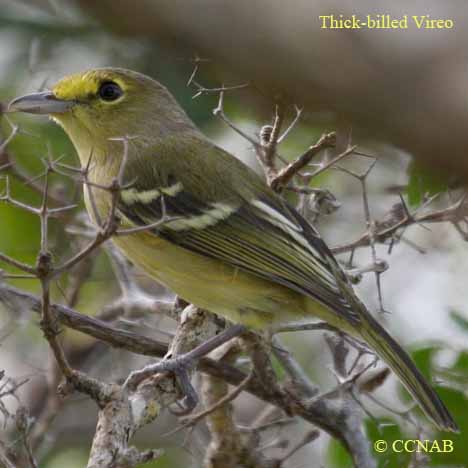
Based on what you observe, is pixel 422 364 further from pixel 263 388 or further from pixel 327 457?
pixel 263 388

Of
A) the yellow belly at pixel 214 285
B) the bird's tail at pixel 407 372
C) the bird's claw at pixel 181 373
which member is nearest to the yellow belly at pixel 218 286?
the yellow belly at pixel 214 285

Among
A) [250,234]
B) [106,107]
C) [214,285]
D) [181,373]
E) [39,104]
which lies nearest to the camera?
[181,373]

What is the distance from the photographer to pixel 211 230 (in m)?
3.50

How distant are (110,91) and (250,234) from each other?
3.75 ft

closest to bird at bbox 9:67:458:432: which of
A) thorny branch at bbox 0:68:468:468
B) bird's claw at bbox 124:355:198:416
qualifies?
thorny branch at bbox 0:68:468:468

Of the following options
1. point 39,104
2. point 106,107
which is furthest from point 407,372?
point 39,104

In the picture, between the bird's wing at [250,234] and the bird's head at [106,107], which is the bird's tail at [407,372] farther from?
the bird's head at [106,107]

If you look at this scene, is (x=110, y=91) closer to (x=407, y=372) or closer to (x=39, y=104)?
(x=39, y=104)

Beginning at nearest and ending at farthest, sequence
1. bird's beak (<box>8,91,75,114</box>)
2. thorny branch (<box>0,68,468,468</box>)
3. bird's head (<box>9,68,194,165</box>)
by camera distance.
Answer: thorny branch (<box>0,68,468,468</box>) → bird's beak (<box>8,91,75,114</box>) → bird's head (<box>9,68,194,165</box>)

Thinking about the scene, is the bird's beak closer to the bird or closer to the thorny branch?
the bird

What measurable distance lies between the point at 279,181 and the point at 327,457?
1.26 metres

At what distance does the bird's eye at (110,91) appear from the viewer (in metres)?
3.97

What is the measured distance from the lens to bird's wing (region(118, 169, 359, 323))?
331 centimetres

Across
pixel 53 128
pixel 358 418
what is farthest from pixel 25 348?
pixel 358 418
